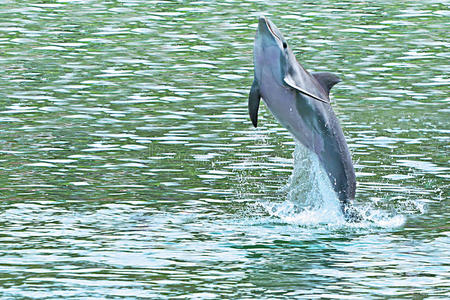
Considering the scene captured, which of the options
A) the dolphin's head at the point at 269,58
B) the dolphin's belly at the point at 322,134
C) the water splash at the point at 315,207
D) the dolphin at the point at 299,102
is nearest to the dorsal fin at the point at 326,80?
the dolphin at the point at 299,102

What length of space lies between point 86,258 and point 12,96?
1144 cm

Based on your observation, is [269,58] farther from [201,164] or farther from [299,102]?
[201,164]

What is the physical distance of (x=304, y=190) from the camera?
17938mm

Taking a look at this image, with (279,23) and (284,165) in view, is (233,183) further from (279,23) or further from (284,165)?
(279,23)

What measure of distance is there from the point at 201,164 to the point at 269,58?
13.9 ft

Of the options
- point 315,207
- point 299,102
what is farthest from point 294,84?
point 315,207

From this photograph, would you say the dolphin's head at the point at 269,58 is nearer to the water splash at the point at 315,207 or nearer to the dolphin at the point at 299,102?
the dolphin at the point at 299,102

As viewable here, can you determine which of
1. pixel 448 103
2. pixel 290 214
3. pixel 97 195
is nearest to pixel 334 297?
pixel 290 214

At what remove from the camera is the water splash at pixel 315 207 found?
1669 cm

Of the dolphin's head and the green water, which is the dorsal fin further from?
the green water

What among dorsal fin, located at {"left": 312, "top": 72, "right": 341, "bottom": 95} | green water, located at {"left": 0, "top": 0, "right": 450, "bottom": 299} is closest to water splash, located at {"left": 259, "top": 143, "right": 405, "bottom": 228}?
green water, located at {"left": 0, "top": 0, "right": 450, "bottom": 299}

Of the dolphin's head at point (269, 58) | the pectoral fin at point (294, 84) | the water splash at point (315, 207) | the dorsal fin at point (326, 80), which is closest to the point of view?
the pectoral fin at point (294, 84)

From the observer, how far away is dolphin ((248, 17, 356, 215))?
1605 centimetres

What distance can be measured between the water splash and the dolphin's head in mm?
1223
